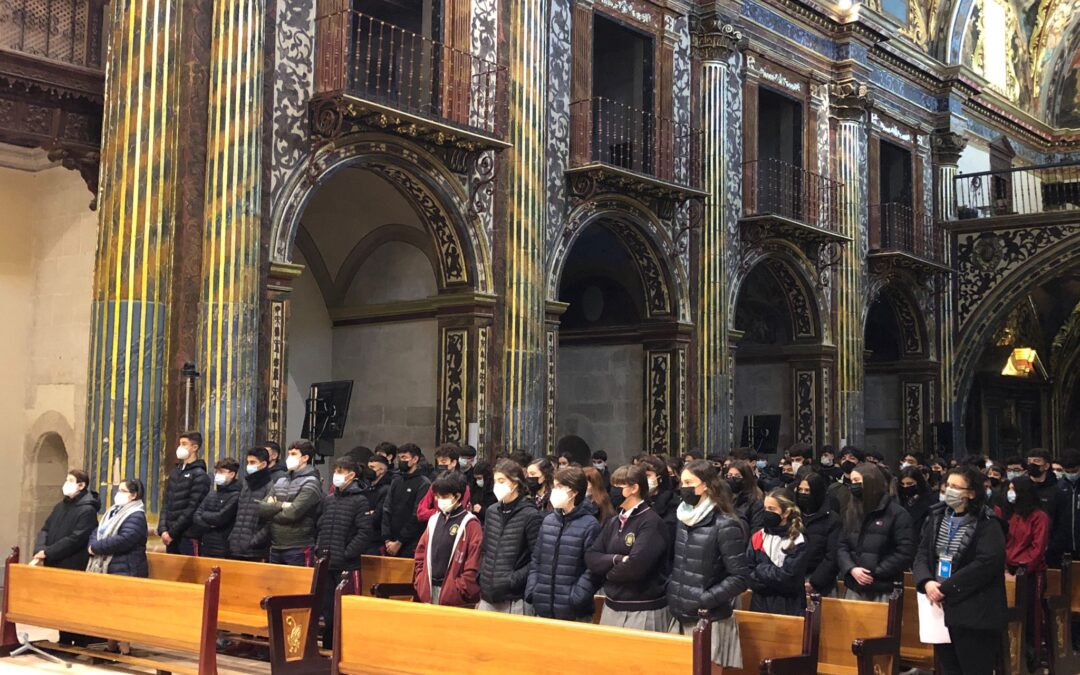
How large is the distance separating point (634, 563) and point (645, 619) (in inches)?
13.1

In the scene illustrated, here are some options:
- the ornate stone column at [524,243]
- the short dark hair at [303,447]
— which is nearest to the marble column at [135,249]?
the short dark hair at [303,447]

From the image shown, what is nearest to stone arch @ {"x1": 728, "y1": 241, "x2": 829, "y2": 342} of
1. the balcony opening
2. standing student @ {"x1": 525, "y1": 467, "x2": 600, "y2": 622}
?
the balcony opening

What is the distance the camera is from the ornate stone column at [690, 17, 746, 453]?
16.8 metres

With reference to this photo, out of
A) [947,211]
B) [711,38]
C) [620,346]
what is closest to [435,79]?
[711,38]

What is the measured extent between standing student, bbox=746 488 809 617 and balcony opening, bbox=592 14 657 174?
948cm

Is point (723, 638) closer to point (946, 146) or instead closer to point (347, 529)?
point (347, 529)

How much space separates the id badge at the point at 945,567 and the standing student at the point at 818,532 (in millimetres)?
801

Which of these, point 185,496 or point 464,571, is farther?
A: point 185,496

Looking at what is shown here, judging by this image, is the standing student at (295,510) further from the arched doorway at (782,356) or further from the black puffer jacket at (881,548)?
the arched doorway at (782,356)

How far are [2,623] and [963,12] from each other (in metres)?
22.8

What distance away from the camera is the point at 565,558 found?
6.28 m

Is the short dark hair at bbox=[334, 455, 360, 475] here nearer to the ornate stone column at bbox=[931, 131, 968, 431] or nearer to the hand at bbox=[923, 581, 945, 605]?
the hand at bbox=[923, 581, 945, 605]

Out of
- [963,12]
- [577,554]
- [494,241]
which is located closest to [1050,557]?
[577,554]

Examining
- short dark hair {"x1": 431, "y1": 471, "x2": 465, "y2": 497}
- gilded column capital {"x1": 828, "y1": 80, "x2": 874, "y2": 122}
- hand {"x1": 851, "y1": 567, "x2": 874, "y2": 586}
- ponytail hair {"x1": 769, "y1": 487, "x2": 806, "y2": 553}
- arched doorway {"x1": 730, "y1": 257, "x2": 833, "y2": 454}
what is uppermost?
gilded column capital {"x1": 828, "y1": 80, "x2": 874, "y2": 122}
